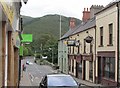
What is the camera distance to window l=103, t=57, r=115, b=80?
27450 millimetres

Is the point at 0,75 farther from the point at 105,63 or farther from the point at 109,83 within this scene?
the point at 105,63

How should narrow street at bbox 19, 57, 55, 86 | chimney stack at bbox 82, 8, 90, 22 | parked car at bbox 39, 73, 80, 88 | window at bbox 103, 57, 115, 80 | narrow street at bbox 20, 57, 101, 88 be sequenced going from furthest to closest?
1. chimney stack at bbox 82, 8, 90, 22
2. narrow street at bbox 19, 57, 55, 86
3. narrow street at bbox 20, 57, 101, 88
4. window at bbox 103, 57, 115, 80
5. parked car at bbox 39, 73, 80, 88

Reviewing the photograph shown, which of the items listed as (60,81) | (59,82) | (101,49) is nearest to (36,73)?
(101,49)

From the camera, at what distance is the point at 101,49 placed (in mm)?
30875

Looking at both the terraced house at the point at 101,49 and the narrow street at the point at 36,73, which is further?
the narrow street at the point at 36,73

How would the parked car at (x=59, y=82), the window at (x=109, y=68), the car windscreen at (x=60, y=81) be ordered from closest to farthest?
1. the parked car at (x=59, y=82)
2. the car windscreen at (x=60, y=81)
3. the window at (x=109, y=68)

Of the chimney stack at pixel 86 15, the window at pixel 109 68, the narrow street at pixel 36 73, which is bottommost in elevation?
the narrow street at pixel 36 73

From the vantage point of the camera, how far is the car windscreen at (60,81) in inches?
599

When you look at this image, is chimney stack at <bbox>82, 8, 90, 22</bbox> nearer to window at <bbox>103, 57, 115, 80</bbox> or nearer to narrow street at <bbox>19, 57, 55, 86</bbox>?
narrow street at <bbox>19, 57, 55, 86</bbox>

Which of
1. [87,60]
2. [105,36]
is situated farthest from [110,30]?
[87,60]

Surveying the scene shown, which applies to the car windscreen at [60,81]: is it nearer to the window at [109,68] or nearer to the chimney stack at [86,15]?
the window at [109,68]

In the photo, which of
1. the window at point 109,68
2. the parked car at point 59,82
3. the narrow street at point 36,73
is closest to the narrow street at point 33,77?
the narrow street at point 36,73

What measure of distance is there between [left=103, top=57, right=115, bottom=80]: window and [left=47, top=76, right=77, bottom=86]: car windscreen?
39.3 ft

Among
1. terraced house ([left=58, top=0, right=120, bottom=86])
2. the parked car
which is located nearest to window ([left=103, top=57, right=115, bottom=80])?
terraced house ([left=58, top=0, right=120, bottom=86])
